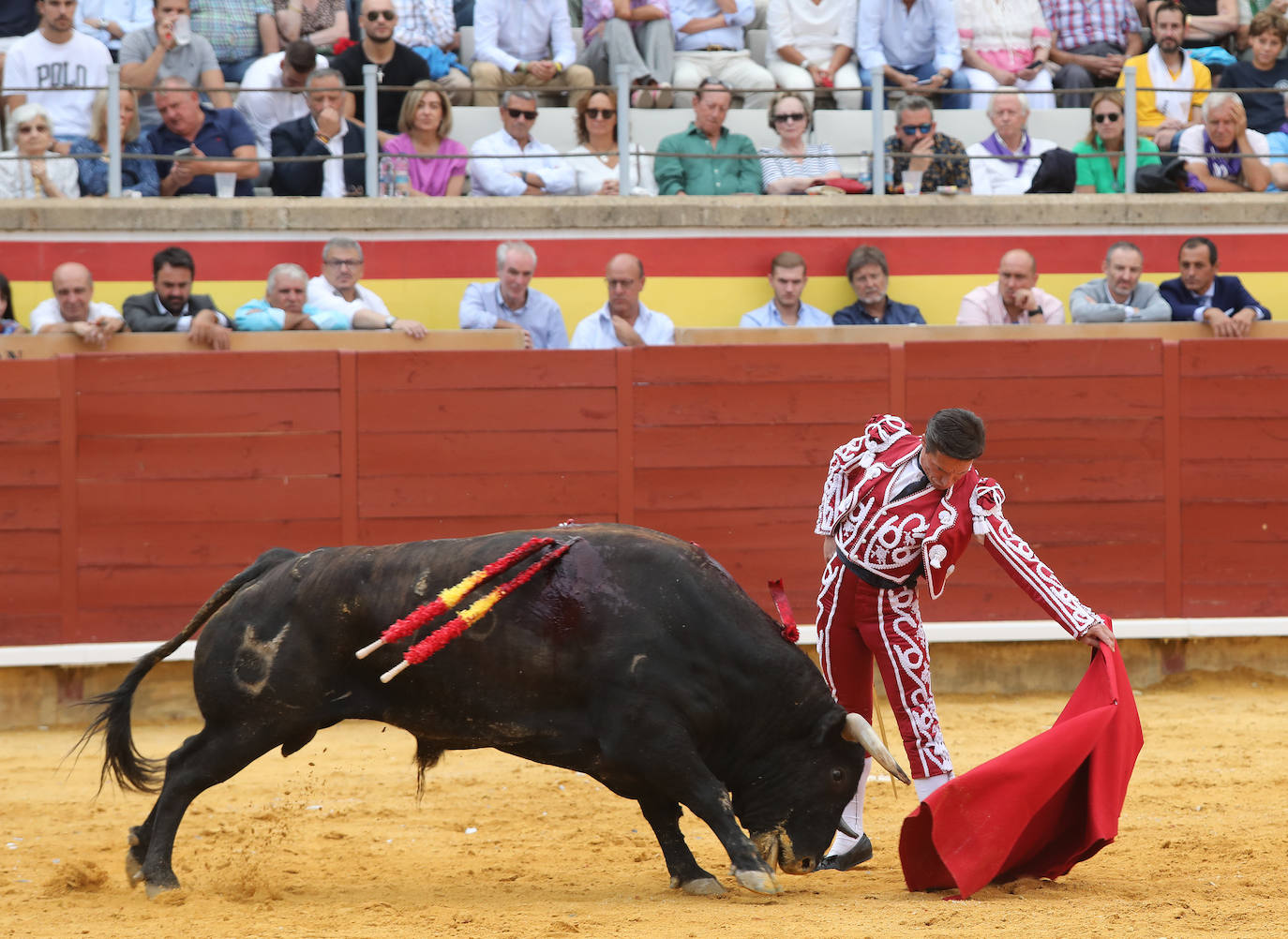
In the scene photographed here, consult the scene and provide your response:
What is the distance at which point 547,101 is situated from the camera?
29.6 ft

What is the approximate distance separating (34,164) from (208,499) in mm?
2067

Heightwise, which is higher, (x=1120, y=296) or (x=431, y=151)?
(x=431, y=151)

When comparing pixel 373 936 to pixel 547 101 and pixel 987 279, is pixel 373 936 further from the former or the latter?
pixel 547 101

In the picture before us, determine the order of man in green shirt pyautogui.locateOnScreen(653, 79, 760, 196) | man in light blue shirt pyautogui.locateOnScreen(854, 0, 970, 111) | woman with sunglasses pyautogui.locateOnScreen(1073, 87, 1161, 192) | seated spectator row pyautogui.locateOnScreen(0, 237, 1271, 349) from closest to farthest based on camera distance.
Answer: seated spectator row pyautogui.locateOnScreen(0, 237, 1271, 349)
man in green shirt pyautogui.locateOnScreen(653, 79, 760, 196)
woman with sunglasses pyautogui.locateOnScreen(1073, 87, 1161, 192)
man in light blue shirt pyautogui.locateOnScreen(854, 0, 970, 111)

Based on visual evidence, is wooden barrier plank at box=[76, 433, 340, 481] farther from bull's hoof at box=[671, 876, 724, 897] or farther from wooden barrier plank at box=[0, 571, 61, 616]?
bull's hoof at box=[671, 876, 724, 897]

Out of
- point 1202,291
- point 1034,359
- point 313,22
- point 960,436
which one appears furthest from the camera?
point 313,22

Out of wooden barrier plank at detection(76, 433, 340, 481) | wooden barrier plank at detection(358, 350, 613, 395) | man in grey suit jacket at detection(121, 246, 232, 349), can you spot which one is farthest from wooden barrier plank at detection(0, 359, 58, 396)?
wooden barrier plank at detection(358, 350, 613, 395)

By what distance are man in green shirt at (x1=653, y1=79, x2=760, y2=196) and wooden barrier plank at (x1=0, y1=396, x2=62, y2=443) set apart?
3185 millimetres

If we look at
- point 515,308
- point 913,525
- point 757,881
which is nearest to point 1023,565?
point 913,525

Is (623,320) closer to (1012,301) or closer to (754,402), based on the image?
(754,402)

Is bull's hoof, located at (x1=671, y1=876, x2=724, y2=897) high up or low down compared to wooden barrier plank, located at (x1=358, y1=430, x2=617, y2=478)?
down

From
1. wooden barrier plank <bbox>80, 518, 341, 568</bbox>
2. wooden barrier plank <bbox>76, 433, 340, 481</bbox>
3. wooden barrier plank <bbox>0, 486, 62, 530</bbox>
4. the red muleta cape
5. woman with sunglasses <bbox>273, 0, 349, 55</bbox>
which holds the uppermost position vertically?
woman with sunglasses <bbox>273, 0, 349, 55</bbox>

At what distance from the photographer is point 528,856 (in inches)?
193

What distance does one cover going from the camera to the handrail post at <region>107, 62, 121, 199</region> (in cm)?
747
